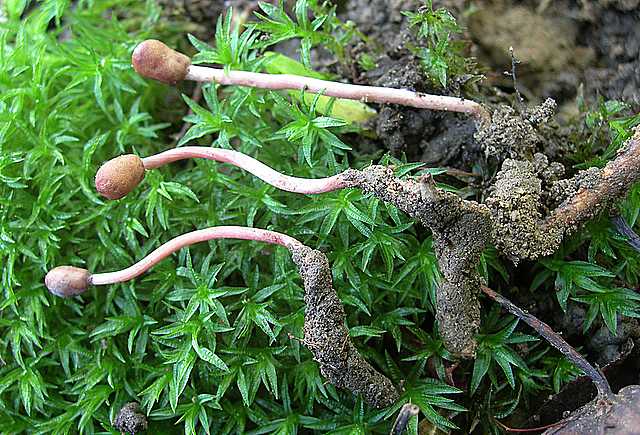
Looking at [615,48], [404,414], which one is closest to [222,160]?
[404,414]

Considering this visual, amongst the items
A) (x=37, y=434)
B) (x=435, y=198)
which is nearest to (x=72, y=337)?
(x=37, y=434)

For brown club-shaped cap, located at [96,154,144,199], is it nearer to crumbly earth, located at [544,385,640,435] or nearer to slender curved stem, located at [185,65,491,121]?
slender curved stem, located at [185,65,491,121]

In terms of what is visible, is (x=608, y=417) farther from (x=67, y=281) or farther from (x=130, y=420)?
(x=67, y=281)

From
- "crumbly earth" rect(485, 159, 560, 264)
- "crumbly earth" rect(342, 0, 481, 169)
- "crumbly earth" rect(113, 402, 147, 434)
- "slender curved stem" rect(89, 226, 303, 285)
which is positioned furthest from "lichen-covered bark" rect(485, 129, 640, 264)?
"crumbly earth" rect(113, 402, 147, 434)

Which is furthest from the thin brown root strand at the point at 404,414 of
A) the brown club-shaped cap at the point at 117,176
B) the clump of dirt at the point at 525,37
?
the clump of dirt at the point at 525,37

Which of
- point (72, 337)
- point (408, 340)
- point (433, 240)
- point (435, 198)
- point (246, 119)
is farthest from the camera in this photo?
point (246, 119)

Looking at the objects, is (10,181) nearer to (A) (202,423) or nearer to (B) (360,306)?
(A) (202,423)
